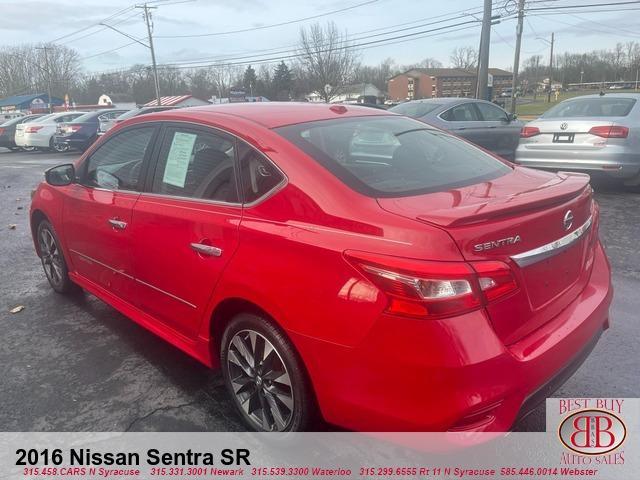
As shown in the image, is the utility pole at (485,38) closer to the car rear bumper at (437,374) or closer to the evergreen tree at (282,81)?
the car rear bumper at (437,374)

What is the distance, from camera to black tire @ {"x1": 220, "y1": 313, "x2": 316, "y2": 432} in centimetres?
238

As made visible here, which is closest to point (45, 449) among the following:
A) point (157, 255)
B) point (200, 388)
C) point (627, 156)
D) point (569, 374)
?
point (200, 388)

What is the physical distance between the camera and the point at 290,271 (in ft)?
7.36

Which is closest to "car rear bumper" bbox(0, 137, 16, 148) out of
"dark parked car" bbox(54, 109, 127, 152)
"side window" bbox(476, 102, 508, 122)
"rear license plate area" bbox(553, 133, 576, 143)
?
"dark parked car" bbox(54, 109, 127, 152)

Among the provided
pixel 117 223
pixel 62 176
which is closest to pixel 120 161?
pixel 117 223

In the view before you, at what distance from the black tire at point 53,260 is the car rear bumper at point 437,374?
3048 millimetres

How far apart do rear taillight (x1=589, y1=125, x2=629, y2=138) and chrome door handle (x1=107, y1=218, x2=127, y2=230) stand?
688 centimetres

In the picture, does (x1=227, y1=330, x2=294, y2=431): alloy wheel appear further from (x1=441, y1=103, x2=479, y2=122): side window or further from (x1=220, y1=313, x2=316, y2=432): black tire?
(x1=441, y1=103, x2=479, y2=122): side window

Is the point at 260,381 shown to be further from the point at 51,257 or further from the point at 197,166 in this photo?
the point at 51,257

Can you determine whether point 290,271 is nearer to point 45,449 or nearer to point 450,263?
point 450,263

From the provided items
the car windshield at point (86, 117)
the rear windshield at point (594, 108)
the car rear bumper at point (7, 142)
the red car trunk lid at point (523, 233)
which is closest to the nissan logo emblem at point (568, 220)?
the red car trunk lid at point (523, 233)

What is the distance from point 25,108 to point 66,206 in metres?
75.4

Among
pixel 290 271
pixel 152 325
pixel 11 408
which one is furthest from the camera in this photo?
pixel 152 325

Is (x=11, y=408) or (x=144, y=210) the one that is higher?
(x=144, y=210)
